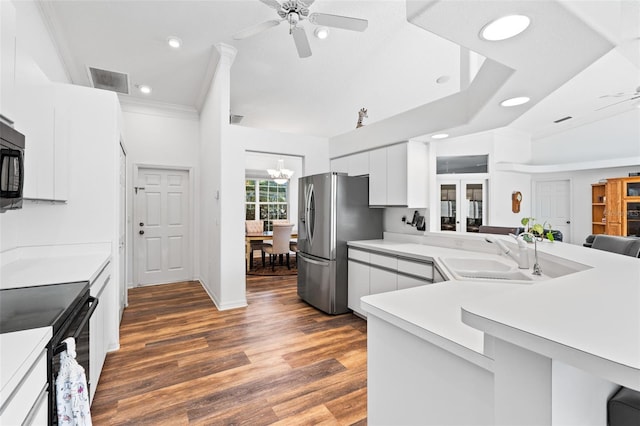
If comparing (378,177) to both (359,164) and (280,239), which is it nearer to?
(359,164)

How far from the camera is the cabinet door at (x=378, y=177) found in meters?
3.58

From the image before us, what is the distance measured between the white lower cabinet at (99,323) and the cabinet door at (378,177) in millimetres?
2831

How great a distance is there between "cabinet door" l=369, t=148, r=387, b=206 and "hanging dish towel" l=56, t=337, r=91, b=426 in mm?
3066

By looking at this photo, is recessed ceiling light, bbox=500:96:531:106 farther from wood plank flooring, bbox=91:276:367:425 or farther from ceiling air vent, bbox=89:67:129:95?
ceiling air vent, bbox=89:67:129:95

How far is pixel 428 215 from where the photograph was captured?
3461mm

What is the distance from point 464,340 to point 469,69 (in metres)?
2.63

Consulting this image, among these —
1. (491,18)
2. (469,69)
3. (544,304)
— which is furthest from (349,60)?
(544,304)

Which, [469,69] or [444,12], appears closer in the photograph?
[444,12]

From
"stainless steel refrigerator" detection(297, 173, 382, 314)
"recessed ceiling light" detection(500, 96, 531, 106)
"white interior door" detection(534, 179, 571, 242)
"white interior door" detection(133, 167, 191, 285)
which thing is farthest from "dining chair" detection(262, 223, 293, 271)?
"white interior door" detection(534, 179, 571, 242)

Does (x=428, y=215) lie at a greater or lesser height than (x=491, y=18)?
lesser

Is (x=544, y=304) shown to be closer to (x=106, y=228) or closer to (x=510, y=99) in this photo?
(x=510, y=99)

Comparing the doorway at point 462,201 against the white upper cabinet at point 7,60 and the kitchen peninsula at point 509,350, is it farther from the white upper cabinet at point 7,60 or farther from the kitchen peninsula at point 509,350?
the white upper cabinet at point 7,60

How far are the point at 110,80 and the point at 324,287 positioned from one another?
4198mm

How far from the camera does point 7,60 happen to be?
138 centimetres
